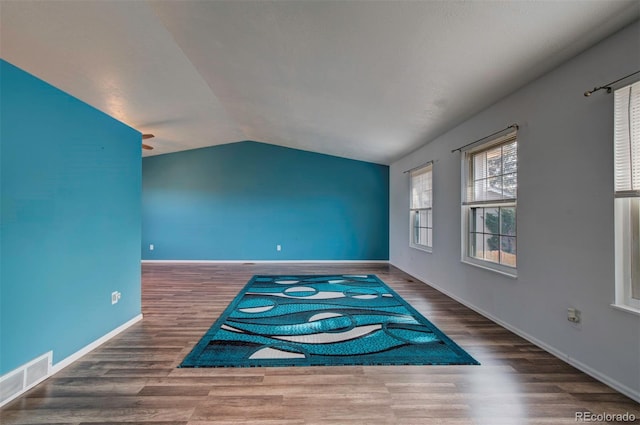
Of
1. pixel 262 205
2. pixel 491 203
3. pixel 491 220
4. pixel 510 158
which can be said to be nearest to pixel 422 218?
pixel 491 220

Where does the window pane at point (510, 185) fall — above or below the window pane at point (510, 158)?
below

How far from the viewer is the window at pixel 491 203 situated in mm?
2844

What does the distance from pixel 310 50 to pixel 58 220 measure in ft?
7.93

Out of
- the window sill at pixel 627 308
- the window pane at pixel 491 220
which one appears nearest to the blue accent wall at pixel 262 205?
the window pane at pixel 491 220

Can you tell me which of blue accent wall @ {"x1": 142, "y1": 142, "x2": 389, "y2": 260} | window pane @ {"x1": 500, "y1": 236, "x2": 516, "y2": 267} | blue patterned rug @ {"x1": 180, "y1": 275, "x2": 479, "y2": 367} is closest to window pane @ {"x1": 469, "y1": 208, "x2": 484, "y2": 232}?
window pane @ {"x1": 500, "y1": 236, "x2": 516, "y2": 267}

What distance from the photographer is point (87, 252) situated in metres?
2.36

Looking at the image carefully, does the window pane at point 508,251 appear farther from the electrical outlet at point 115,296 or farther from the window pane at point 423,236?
the electrical outlet at point 115,296

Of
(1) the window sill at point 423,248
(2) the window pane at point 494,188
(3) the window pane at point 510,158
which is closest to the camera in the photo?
(3) the window pane at point 510,158

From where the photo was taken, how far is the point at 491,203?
3.08 metres

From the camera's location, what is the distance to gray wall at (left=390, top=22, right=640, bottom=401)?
181cm

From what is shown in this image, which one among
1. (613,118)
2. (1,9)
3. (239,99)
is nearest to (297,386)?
(613,118)

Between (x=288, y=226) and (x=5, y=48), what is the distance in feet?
17.1

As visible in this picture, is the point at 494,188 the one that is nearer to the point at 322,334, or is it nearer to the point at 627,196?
the point at 627,196

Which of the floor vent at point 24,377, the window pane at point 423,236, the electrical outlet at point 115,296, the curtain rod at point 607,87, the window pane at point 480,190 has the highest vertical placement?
the curtain rod at point 607,87
